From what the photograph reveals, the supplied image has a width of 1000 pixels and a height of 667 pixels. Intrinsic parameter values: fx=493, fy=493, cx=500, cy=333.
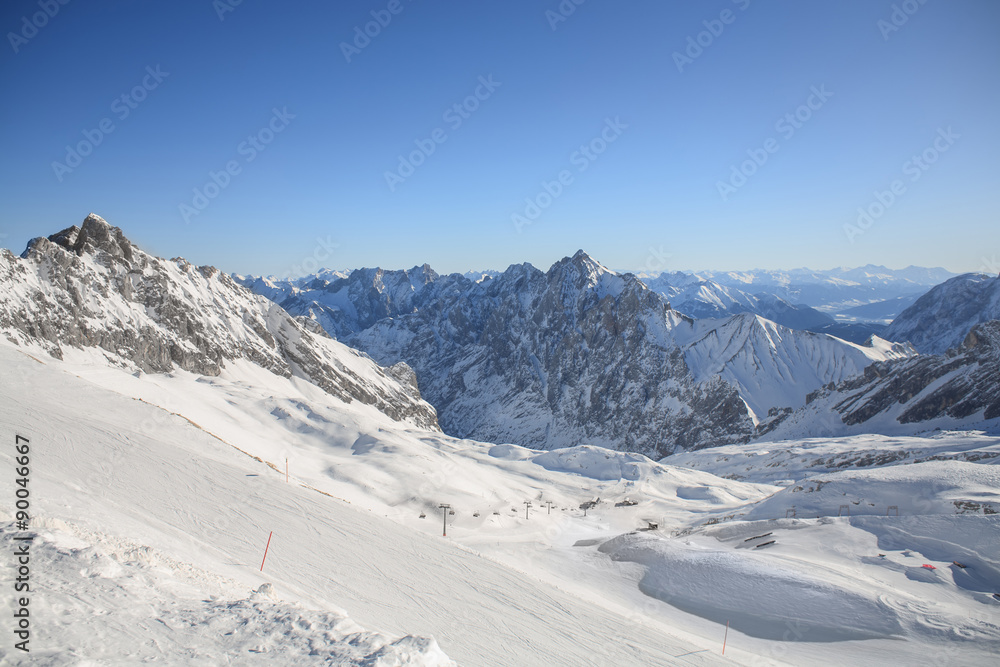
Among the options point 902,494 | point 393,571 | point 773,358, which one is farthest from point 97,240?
point 773,358

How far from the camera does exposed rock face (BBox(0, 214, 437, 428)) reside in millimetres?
67625

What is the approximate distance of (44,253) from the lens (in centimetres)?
7444

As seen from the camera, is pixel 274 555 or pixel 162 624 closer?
pixel 162 624

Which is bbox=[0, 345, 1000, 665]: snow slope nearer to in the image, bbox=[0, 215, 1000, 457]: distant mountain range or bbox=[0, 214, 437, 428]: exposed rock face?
bbox=[0, 215, 1000, 457]: distant mountain range

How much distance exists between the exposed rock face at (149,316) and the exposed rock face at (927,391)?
360 ft

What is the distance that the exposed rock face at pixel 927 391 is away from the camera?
9469 cm

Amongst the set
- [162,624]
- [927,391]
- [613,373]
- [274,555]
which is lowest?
[274,555]

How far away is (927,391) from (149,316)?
509 ft

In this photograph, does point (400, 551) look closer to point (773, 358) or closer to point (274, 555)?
point (274, 555)

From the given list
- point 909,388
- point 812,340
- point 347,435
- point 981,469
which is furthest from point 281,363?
point 812,340

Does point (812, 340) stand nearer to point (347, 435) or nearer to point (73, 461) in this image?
point (347, 435)

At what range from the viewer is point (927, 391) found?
10519 centimetres

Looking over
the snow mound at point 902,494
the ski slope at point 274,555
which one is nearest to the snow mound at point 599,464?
the snow mound at point 902,494

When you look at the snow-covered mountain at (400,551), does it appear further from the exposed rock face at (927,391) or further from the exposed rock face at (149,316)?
the exposed rock face at (927,391)
